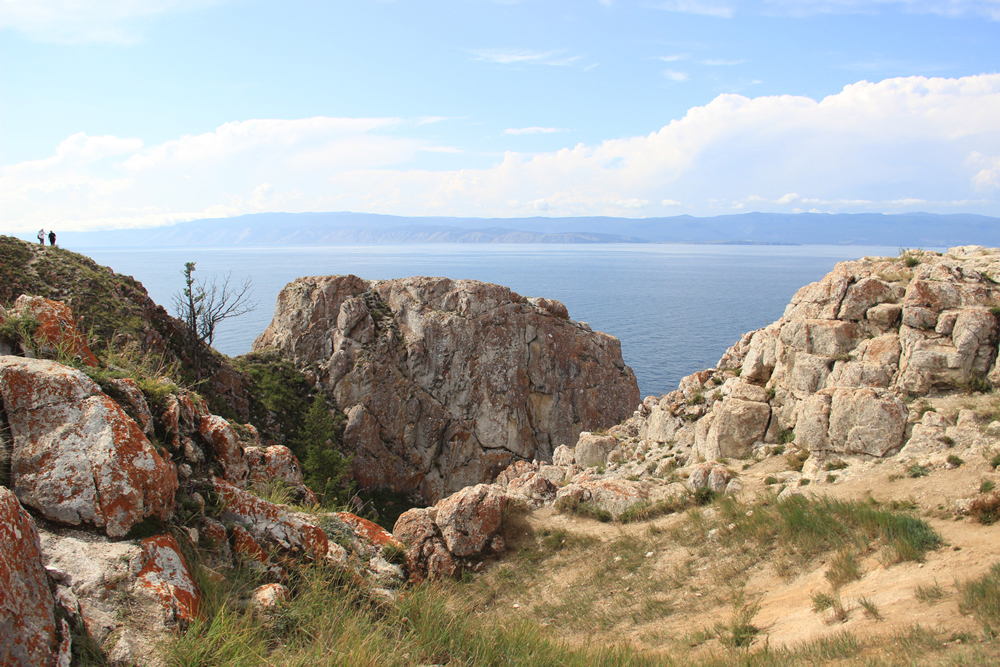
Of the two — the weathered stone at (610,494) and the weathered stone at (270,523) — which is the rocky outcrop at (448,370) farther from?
the weathered stone at (270,523)

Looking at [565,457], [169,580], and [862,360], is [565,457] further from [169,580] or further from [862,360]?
[169,580]

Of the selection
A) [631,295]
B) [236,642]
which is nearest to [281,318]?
[236,642]

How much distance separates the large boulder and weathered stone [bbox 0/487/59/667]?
118cm

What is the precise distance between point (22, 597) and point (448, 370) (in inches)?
1489

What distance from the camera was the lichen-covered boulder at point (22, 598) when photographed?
4434 millimetres

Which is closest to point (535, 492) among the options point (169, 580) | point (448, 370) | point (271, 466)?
point (271, 466)

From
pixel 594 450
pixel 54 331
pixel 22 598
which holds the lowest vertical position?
pixel 594 450

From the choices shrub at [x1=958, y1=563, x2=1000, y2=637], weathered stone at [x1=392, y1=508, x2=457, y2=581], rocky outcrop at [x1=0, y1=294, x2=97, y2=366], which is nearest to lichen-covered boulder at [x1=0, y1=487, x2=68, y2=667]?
rocky outcrop at [x1=0, y1=294, x2=97, y2=366]

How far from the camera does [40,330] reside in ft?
27.8

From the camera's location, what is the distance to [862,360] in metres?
16.0

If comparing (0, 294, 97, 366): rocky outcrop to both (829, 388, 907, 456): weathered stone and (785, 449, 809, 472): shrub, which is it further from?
(829, 388, 907, 456): weathered stone

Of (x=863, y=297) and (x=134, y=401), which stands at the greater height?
(x=863, y=297)

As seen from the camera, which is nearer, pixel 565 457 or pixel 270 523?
pixel 270 523

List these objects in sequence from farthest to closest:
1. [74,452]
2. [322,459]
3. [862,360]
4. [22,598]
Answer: [322,459]
[862,360]
[74,452]
[22,598]
